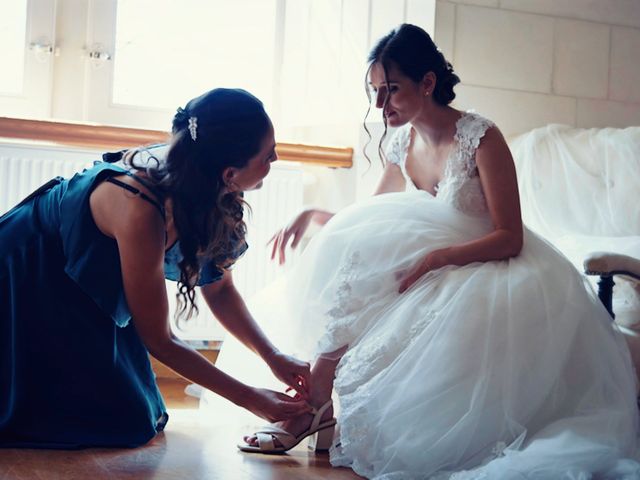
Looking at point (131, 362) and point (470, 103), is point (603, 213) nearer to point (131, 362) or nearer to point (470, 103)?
point (470, 103)

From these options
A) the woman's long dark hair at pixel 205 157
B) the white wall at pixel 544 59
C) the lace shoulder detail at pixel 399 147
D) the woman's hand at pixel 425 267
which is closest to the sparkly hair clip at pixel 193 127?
the woman's long dark hair at pixel 205 157

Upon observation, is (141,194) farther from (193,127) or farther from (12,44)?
(12,44)

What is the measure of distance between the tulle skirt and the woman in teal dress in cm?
21

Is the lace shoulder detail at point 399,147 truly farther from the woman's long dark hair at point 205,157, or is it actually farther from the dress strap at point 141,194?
the dress strap at point 141,194

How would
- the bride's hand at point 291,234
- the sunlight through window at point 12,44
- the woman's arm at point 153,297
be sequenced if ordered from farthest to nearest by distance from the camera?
the sunlight through window at point 12,44
the bride's hand at point 291,234
the woman's arm at point 153,297

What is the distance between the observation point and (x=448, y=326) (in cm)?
170

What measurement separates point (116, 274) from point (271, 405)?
39 cm

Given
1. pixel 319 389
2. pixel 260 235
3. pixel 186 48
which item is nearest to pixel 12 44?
pixel 186 48

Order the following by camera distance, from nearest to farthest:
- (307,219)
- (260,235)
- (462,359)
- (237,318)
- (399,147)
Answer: (462,359) → (237,318) → (307,219) → (399,147) → (260,235)

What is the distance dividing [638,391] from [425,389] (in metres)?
0.61

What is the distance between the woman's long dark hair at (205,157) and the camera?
171cm

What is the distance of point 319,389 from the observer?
1.88 m

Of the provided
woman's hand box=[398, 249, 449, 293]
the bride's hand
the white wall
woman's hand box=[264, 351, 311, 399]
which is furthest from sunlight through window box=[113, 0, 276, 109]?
woman's hand box=[398, 249, 449, 293]

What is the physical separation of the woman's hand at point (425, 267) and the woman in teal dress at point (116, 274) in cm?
32
